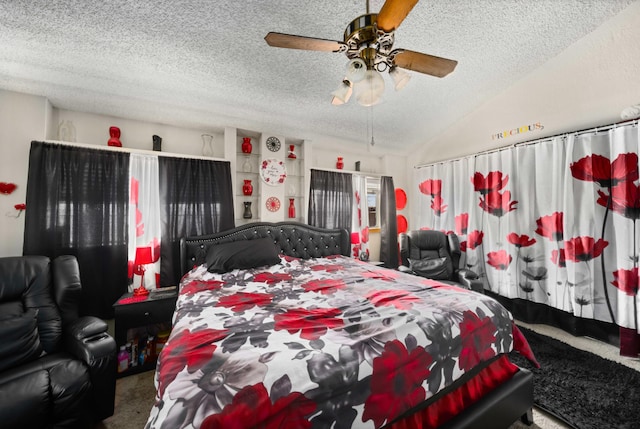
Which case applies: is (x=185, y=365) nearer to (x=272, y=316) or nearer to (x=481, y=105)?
(x=272, y=316)

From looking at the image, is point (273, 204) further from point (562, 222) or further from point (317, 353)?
point (562, 222)

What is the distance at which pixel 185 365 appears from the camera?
0.92 metres

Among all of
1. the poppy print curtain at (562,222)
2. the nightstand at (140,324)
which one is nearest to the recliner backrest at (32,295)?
the nightstand at (140,324)

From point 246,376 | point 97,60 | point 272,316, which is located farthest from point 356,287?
point 97,60

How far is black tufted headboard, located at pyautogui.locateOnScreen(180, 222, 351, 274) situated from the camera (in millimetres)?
2666

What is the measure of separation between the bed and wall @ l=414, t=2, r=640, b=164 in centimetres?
238

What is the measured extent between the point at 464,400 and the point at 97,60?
3.29 meters

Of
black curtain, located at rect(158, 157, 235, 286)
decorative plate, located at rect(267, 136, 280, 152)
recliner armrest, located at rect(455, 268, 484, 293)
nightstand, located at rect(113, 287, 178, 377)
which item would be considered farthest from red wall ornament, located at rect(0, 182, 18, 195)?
recliner armrest, located at rect(455, 268, 484, 293)

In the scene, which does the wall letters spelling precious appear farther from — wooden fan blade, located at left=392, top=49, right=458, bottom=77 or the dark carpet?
the dark carpet

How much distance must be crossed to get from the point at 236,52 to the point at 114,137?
162cm

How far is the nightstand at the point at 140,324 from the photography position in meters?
2.02

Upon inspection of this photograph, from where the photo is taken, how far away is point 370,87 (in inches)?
52.3

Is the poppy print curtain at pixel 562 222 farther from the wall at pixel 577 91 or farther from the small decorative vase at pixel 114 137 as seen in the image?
the small decorative vase at pixel 114 137

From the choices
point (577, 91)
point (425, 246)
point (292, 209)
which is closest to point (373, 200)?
point (425, 246)
